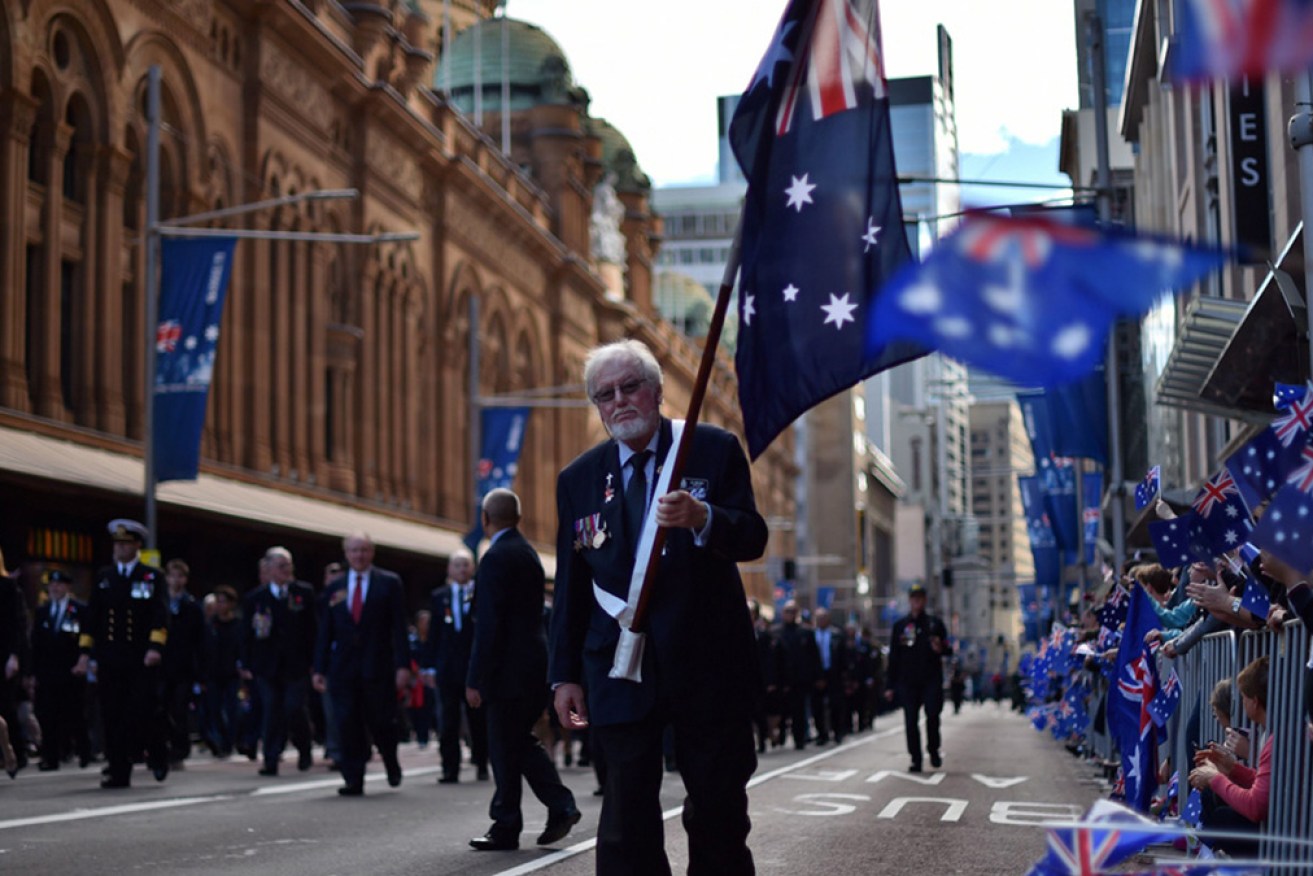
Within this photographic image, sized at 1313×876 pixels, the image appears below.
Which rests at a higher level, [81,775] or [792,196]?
[792,196]

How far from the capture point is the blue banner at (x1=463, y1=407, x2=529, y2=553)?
139 ft

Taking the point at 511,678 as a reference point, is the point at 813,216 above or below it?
above

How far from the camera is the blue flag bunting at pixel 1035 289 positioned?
150 inches

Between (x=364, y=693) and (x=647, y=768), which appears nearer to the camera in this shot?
(x=647, y=768)

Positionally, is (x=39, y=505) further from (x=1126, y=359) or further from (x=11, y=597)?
(x=1126, y=359)

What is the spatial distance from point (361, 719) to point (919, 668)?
7944mm

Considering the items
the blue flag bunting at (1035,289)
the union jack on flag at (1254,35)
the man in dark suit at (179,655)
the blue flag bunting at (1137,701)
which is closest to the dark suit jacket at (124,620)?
the man in dark suit at (179,655)

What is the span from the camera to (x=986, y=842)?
1188 cm

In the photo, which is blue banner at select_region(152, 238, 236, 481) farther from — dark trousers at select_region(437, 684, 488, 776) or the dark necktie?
the dark necktie

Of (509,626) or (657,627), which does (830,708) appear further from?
(657,627)

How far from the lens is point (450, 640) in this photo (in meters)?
18.6

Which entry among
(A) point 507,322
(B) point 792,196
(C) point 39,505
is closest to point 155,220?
(C) point 39,505

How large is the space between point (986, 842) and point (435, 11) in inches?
2624

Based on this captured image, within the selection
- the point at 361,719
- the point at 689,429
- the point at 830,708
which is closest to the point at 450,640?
the point at 361,719
